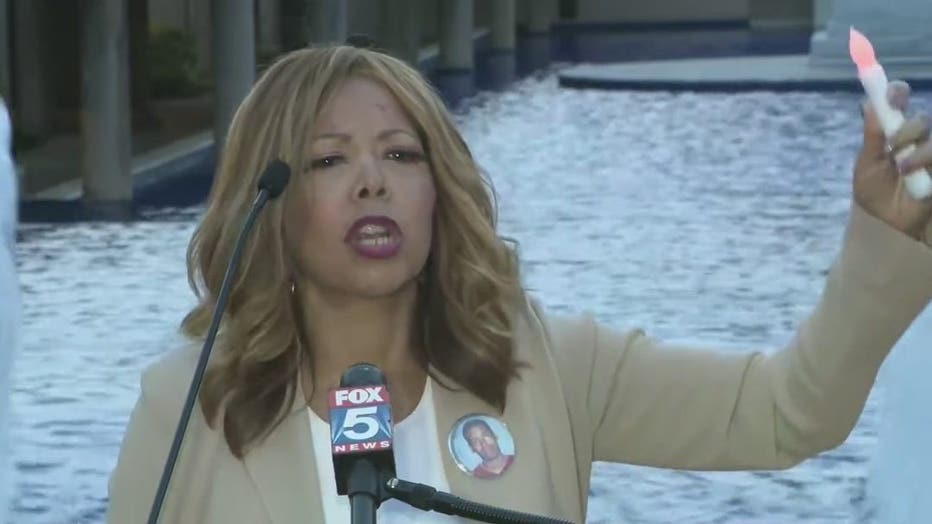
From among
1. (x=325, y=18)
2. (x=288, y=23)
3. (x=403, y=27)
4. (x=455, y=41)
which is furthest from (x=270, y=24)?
(x=325, y=18)

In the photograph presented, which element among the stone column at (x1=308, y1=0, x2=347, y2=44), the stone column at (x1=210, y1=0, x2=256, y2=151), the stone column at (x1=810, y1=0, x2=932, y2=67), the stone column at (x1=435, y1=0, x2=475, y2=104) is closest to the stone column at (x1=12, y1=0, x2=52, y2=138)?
the stone column at (x1=308, y1=0, x2=347, y2=44)

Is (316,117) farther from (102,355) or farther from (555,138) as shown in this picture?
(555,138)

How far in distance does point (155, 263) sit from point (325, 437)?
1064 centimetres

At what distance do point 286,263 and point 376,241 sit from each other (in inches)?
8.3

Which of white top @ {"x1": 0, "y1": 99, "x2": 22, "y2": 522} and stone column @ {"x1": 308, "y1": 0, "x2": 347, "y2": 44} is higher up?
white top @ {"x1": 0, "y1": 99, "x2": 22, "y2": 522}

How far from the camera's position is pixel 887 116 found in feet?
7.36

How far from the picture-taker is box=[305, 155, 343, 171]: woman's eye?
2.72 meters

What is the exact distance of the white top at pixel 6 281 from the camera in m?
3.81

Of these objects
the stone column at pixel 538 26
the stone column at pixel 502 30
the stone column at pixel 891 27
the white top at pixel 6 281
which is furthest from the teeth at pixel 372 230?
the stone column at pixel 538 26

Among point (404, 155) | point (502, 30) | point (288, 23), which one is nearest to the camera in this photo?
point (404, 155)

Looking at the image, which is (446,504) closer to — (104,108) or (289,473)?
(289,473)

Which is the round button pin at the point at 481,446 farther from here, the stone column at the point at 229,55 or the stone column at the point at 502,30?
the stone column at the point at 502,30

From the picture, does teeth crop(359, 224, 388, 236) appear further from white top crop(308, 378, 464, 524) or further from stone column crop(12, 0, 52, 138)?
stone column crop(12, 0, 52, 138)

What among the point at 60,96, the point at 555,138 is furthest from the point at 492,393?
the point at 60,96
